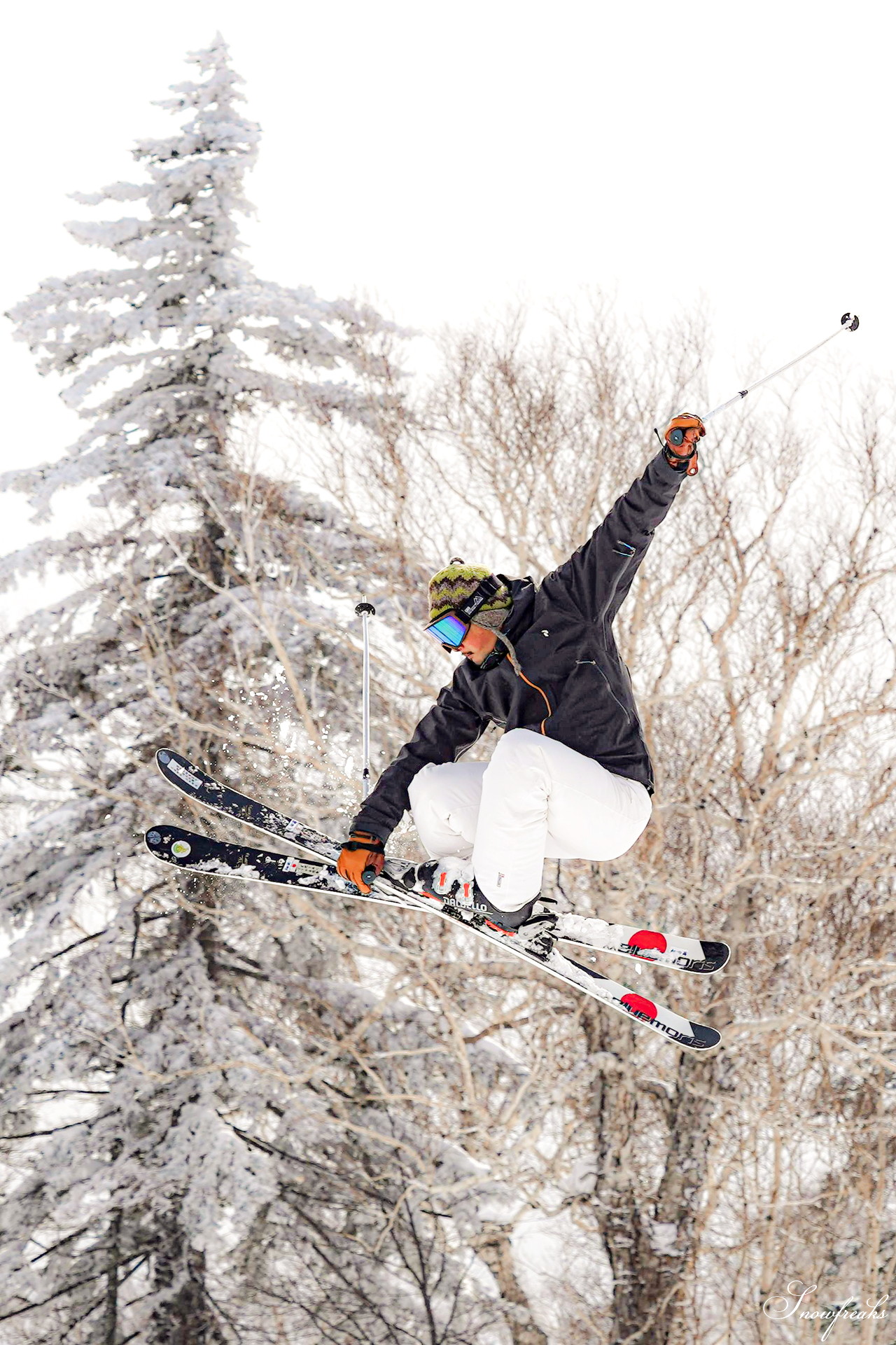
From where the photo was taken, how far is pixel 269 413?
391 inches

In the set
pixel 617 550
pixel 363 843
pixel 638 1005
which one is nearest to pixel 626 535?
pixel 617 550

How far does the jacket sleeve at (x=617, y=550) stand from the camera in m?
2.88

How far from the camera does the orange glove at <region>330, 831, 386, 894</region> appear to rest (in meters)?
3.68

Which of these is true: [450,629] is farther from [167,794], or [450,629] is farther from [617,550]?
[167,794]

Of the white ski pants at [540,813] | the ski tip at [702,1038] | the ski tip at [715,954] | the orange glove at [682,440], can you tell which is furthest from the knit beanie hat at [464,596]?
the ski tip at [702,1038]

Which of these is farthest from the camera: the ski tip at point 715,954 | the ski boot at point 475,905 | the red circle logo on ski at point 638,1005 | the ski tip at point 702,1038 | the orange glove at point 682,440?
the ski tip at point 702,1038

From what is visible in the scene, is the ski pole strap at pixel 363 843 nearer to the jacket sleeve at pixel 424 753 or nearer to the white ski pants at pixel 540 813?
the jacket sleeve at pixel 424 753

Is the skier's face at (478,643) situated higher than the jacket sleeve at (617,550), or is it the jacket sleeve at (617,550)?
the jacket sleeve at (617,550)

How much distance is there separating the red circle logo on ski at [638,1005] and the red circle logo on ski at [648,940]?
33 centimetres

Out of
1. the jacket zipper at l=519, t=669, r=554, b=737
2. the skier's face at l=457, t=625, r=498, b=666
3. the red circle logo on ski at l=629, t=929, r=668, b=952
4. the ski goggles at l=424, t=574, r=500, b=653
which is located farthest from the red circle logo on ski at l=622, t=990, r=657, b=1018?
the ski goggles at l=424, t=574, r=500, b=653

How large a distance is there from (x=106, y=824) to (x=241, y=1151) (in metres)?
2.96

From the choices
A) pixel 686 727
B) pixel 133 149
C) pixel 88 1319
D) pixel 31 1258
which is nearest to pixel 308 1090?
pixel 31 1258

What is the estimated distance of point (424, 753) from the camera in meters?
3.71

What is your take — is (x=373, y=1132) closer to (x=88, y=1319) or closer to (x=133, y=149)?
A: (x=88, y=1319)
